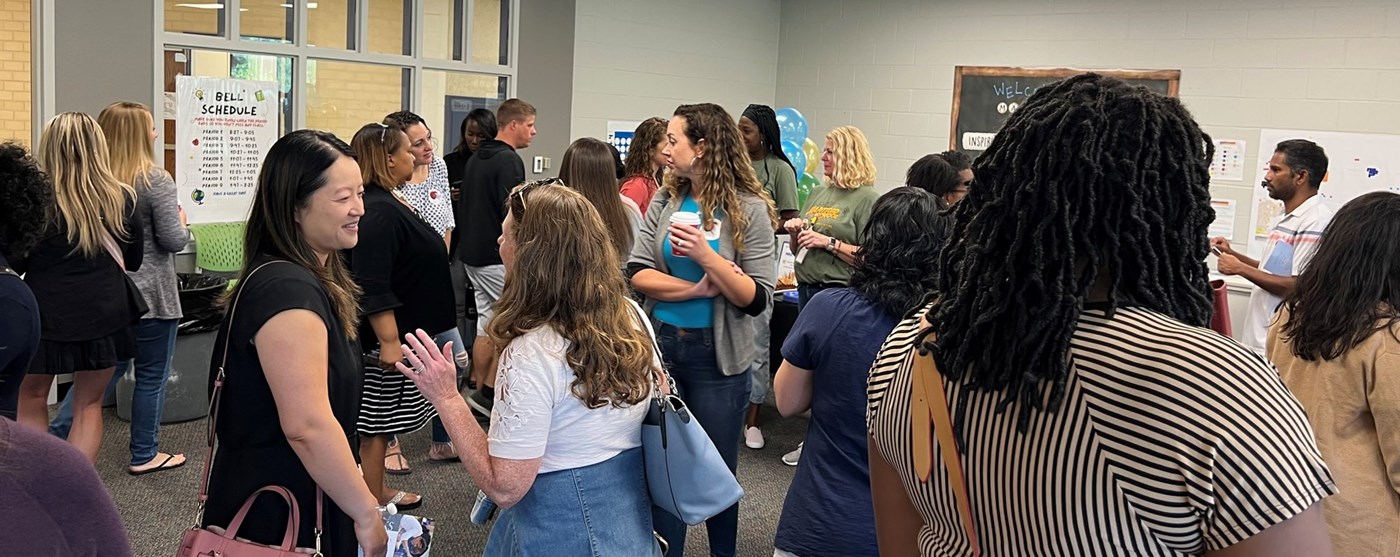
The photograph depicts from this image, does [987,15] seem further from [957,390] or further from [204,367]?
[957,390]

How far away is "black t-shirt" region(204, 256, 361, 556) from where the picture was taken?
1922 mm

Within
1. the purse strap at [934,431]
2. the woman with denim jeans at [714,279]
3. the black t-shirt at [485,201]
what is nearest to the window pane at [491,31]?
the black t-shirt at [485,201]

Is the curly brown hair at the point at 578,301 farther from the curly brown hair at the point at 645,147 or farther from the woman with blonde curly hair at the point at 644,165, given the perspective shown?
the curly brown hair at the point at 645,147

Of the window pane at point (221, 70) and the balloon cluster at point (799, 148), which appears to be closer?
the window pane at point (221, 70)

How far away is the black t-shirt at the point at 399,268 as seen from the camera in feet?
11.3

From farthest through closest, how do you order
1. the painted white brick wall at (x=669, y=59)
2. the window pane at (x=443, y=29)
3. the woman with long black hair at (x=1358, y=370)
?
the painted white brick wall at (x=669, y=59)
the window pane at (x=443, y=29)
the woman with long black hair at (x=1358, y=370)

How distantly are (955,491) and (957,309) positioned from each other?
0.21m

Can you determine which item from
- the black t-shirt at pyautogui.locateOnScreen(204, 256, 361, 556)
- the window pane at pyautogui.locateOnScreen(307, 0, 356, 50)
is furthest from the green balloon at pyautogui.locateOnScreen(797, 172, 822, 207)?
the black t-shirt at pyautogui.locateOnScreen(204, 256, 361, 556)

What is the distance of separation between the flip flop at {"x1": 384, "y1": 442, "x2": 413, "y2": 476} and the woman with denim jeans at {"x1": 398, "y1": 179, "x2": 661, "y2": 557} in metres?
2.40

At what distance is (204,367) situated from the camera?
5.14m

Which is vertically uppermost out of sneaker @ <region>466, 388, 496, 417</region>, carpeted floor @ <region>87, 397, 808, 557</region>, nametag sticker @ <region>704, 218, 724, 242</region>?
nametag sticker @ <region>704, 218, 724, 242</region>

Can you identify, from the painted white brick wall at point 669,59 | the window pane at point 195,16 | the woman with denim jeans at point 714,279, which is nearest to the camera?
the woman with denim jeans at point 714,279

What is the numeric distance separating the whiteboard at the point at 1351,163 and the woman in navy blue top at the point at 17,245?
6.35 metres

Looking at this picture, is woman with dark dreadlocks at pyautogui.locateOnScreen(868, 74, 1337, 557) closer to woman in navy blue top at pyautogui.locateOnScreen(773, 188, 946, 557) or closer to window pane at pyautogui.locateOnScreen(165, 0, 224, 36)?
woman in navy blue top at pyautogui.locateOnScreen(773, 188, 946, 557)
